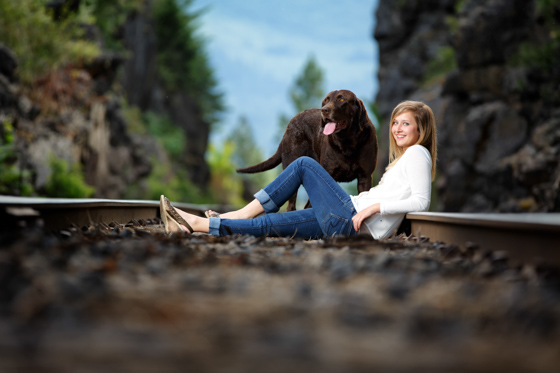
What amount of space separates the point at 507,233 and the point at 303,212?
165cm

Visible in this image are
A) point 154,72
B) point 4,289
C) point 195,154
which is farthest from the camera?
point 195,154

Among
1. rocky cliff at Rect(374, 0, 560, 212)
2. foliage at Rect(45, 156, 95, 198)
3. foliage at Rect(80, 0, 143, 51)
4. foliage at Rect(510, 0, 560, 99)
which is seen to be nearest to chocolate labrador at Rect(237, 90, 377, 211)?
rocky cliff at Rect(374, 0, 560, 212)

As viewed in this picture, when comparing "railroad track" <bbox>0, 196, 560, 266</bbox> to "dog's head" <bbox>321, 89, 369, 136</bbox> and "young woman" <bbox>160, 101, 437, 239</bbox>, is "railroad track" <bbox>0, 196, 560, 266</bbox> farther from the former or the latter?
"dog's head" <bbox>321, 89, 369, 136</bbox>

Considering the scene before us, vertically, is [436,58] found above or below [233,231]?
above

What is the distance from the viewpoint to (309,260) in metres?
2.19

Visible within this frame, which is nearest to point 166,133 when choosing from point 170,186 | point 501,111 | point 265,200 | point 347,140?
point 170,186

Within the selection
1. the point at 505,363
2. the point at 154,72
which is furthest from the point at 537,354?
the point at 154,72

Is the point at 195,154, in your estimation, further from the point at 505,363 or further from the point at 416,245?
the point at 505,363

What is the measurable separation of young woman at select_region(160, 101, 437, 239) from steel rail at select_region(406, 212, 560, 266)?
0.88 feet

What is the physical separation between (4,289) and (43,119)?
32.5 feet

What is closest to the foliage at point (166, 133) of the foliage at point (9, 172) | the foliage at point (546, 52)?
the foliage at point (9, 172)

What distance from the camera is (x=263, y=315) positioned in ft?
4.00

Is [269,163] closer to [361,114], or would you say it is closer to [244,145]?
[361,114]

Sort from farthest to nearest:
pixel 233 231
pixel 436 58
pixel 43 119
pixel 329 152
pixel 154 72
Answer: pixel 154 72, pixel 436 58, pixel 43 119, pixel 329 152, pixel 233 231
